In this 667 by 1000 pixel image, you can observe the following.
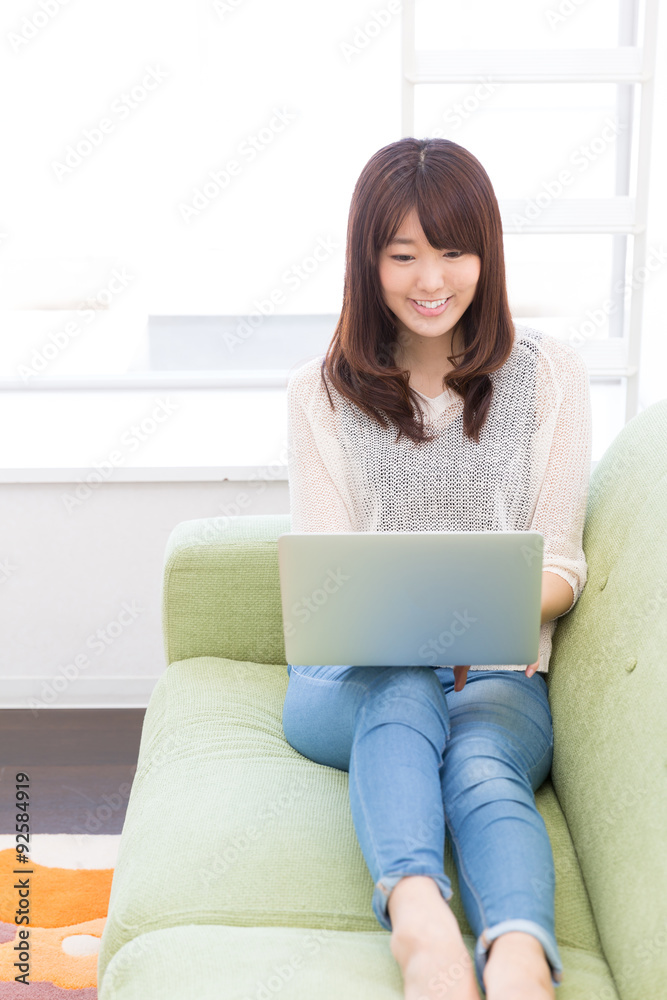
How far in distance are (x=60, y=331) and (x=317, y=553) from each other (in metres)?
1.90

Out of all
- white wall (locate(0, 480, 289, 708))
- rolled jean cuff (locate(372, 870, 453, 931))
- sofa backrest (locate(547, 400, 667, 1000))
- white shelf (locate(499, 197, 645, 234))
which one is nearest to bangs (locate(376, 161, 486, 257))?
sofa backrest (locate(547, 400, 667, 1000))

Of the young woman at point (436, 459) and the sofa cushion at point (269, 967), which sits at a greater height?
the young woman at point (436, 459)

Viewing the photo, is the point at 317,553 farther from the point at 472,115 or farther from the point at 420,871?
the point at 472,115

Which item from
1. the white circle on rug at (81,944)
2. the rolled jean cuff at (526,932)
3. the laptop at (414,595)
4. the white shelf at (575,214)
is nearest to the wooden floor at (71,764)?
the white circle on rug at (81,944)

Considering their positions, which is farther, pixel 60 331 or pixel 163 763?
pixel 60 331

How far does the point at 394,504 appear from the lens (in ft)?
5.18

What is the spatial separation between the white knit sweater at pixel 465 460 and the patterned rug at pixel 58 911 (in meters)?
0.77

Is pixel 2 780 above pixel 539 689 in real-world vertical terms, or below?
below

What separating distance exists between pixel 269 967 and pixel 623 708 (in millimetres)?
531

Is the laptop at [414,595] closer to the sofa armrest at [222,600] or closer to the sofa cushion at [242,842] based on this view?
the sofa cushion at [242,842]

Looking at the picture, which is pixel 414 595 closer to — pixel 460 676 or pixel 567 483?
pixel 460 676

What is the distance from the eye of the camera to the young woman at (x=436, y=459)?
1.25m

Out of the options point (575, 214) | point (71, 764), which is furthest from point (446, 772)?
point (575, 214)

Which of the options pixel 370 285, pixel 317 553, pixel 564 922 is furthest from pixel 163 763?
pixel 370 285
